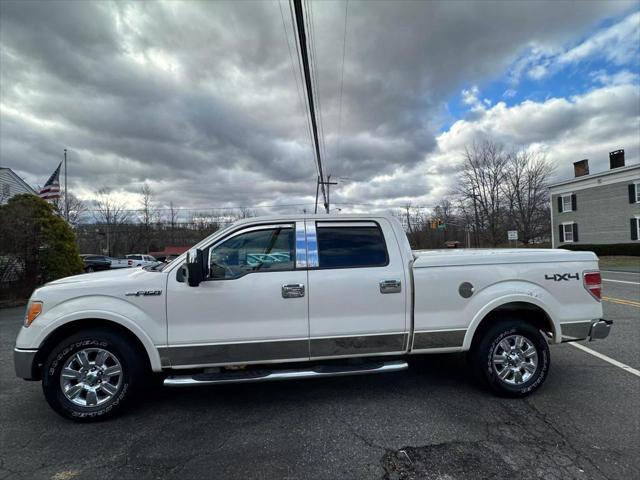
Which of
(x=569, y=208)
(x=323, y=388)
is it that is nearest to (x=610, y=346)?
(x=323, y=388)

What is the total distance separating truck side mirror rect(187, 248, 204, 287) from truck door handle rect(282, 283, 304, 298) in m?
0.82

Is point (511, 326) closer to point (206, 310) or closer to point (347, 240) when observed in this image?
point (347, 240)

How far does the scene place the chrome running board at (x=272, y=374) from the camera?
10.6 feet

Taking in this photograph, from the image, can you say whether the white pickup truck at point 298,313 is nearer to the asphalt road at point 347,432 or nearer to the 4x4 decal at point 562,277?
the 4x4 decal at point 562,277

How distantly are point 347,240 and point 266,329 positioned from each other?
1.27m

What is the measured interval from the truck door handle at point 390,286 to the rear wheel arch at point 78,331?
95.9 inches

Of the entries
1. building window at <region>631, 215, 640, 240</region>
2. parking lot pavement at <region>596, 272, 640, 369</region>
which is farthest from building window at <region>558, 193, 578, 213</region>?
parking lot pavement at <region>596, 272, 640, 369</region>

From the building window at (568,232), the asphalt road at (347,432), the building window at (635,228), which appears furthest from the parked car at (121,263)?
the building window at (635,228)

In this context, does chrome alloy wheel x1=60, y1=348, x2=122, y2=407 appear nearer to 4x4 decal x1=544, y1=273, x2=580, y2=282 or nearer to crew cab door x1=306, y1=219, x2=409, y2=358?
crew cab door x1=306, y1=219, x2=409, y2=358

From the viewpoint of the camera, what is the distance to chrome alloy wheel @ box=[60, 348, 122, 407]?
10.9ft

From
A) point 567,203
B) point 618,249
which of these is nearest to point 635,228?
point 618,249

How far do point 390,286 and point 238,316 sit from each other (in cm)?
159

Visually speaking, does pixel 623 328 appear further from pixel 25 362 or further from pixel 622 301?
pixel 25 362

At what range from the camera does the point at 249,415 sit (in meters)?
3.39
